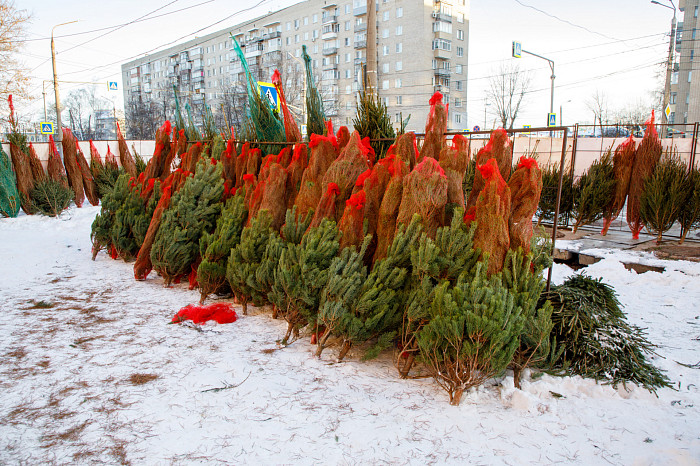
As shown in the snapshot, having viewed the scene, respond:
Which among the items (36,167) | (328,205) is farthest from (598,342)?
(36,167)

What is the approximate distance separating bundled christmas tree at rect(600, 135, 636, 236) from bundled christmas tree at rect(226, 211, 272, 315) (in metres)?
6.95

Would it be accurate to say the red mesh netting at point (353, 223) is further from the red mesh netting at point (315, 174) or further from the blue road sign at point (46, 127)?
the blue road sign at point (46, 127)

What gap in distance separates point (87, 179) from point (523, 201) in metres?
12.4

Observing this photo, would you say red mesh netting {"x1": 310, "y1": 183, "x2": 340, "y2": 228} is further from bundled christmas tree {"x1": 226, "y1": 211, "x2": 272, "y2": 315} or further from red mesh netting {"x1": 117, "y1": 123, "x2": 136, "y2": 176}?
red mesh netting {"x1": 117, "y1": 123, "x2": 136, "y2": 176}

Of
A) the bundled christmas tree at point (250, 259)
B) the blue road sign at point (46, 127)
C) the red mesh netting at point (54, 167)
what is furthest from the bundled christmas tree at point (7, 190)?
the bundled christmas tree at point (250, 259)

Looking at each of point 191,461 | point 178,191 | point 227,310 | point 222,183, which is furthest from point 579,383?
point 178,191

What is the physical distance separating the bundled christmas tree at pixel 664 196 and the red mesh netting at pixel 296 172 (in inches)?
228

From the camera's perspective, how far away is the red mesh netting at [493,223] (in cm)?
305

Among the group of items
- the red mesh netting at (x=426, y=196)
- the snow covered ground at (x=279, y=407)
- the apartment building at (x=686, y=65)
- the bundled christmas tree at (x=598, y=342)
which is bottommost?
the snow covered ground at (x=279, y=407)

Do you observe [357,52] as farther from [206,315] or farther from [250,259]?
[206,315]

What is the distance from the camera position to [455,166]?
12.1 ft

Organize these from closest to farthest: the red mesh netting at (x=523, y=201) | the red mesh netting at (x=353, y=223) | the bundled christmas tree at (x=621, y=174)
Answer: the red mesh netting at (x=523, y=201) → the red mesh netting at (x=353, y=223) → the bundled christmas tree at (x=621, y=174)

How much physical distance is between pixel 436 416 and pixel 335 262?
128 centimetres

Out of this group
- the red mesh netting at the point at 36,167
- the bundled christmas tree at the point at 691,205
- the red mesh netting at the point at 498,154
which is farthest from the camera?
the red mesh netting at the point at 36,167
